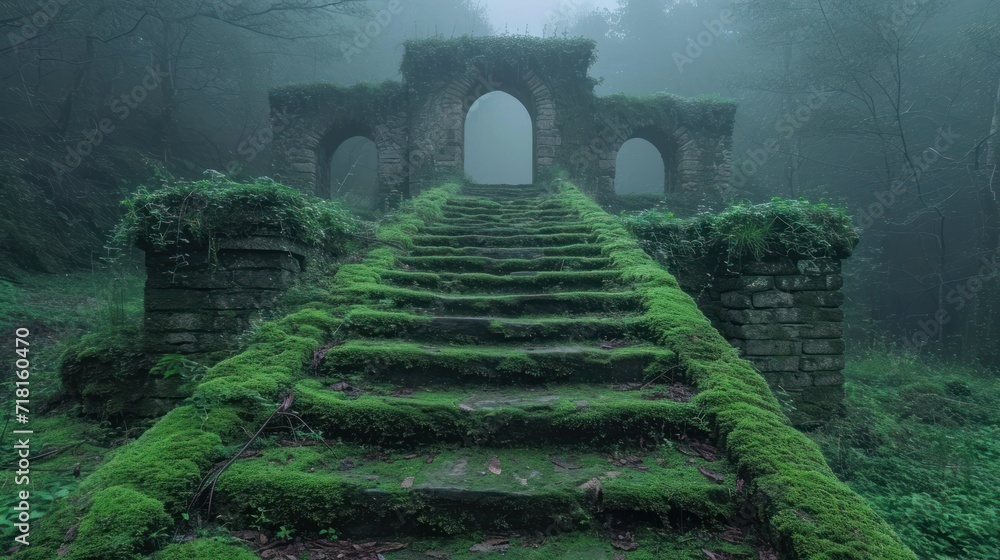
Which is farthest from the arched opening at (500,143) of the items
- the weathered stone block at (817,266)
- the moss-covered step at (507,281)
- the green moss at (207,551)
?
the green moss at (207,551)

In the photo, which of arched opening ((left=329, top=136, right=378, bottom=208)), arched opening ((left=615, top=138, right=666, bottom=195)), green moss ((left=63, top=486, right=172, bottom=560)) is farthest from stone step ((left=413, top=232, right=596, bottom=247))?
arched opening ((left=615, top=138, right=666, bottom=195))

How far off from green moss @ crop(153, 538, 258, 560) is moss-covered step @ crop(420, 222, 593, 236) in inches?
191

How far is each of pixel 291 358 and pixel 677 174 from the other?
1264cm

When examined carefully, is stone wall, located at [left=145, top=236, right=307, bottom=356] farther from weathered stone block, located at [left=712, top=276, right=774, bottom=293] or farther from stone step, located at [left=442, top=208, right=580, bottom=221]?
weathered stone block, located at [left=712, top=276, right=774, bottom=293]

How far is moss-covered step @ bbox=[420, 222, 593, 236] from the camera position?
6713 mm

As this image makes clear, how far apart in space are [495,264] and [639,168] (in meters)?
29.1

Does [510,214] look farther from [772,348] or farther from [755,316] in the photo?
[772,348]

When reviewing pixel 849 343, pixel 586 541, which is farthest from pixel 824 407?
pixel 849 343

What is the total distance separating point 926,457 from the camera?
5.16m

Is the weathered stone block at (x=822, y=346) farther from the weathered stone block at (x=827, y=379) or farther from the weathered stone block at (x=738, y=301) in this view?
the weathered stone block at (x=738, y=301)

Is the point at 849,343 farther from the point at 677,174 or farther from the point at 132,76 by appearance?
the point at 132,76

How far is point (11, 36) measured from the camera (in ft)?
36.1

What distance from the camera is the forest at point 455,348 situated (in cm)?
233

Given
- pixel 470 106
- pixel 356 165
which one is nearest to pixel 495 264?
pixel 470 106
